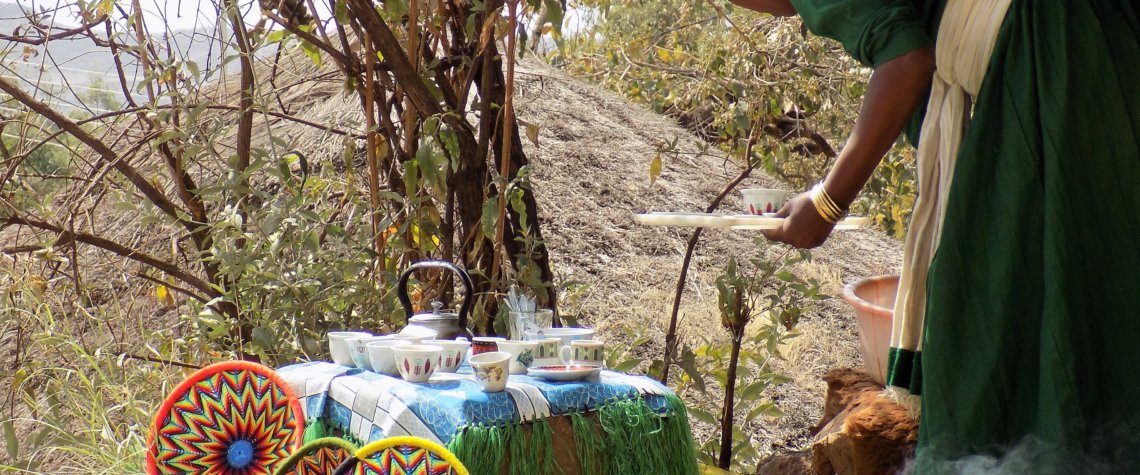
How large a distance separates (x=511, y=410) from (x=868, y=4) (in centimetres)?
72

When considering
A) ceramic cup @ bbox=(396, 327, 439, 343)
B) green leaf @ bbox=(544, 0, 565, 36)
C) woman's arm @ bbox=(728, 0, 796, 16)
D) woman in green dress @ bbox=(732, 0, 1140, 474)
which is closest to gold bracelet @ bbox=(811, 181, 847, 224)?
woman in green dress @ bbox=(732, 0, 1140, 474)

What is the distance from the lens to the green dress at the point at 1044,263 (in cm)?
98

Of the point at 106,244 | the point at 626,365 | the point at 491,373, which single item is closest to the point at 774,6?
the point at 491,373

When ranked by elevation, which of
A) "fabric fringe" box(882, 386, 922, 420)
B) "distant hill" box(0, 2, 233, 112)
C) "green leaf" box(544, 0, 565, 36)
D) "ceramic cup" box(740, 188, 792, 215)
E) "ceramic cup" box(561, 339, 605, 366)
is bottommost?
"ceramic cup" box(561, 339, 605, 366)

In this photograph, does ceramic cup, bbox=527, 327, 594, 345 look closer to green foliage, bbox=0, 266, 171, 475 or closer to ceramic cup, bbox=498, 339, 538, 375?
ceramic cup, bbox=498, 339, 538, 375

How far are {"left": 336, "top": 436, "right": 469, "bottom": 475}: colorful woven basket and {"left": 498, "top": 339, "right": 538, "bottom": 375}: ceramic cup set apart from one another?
0.49 m

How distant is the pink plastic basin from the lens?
5.17ft

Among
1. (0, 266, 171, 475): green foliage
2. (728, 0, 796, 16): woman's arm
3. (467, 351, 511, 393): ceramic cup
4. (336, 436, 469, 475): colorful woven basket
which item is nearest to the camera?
(336, 436, 469, 475): colorful woven basket

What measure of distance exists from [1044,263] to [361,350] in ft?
3.36

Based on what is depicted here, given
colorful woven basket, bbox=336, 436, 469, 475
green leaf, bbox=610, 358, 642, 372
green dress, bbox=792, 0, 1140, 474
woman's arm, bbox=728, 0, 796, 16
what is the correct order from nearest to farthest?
1. green dress, bbox=792, 0, 1140, 474
2. colorful woven basket, bbox=336, 436, 469, 475
3. woman's arm, bbox=728, 0, 796, 16
4. green leaf, bbox=610, 358, 642, 372

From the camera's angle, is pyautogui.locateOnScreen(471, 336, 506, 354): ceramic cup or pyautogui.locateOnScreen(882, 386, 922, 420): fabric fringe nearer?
pyautogui.locateOnScreen(882, 386, 922, 420): fabric fringe

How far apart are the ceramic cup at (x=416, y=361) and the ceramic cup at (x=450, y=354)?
0.26ft

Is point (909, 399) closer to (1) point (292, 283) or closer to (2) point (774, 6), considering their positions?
(2) point (774, 6)

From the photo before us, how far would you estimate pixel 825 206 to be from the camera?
1154 mm
